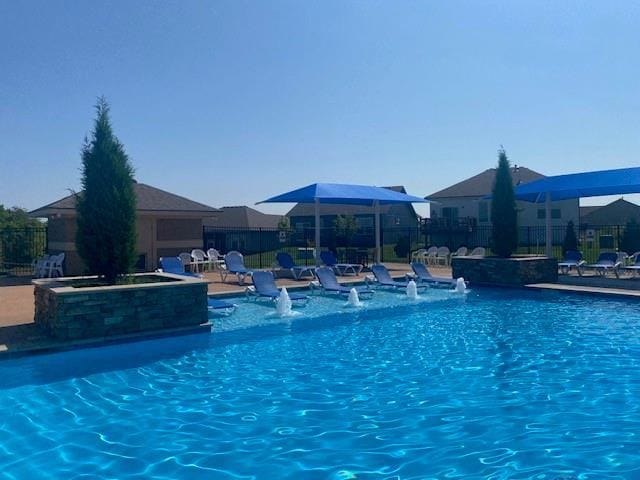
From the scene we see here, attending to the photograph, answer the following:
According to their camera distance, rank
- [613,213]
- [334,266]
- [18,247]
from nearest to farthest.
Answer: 1. [334,266]
2. [18,247]
3. [613,213]

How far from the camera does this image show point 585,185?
1566cm

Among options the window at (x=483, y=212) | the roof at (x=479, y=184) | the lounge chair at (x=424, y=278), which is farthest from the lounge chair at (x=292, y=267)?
the roof at (x=479, y=184)

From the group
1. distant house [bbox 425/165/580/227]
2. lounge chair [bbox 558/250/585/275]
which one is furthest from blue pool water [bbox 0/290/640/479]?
distant house [bbox 425/165/580/227]

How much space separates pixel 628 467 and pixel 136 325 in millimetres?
6942

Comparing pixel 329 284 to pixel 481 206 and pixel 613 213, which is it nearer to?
pixel 481 206

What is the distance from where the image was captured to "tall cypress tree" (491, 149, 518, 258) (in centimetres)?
1591

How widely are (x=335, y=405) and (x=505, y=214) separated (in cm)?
1191

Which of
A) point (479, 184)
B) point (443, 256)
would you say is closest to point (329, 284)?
point (443, 256)

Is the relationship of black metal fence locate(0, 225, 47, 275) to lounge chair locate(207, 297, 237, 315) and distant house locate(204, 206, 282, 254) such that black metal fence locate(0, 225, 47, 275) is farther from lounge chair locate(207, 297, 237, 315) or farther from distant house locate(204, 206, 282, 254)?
lounge chair locate(207, 297, 237, 315)

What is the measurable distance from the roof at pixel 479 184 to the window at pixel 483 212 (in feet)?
2.47

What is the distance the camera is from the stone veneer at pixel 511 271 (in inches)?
602

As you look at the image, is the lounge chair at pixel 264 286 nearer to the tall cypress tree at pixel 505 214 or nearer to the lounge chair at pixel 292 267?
the lounge chair at pixel 292 267

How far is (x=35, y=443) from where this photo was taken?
15.9 ft

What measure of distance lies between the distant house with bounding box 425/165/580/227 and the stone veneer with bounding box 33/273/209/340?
89.1 feet
